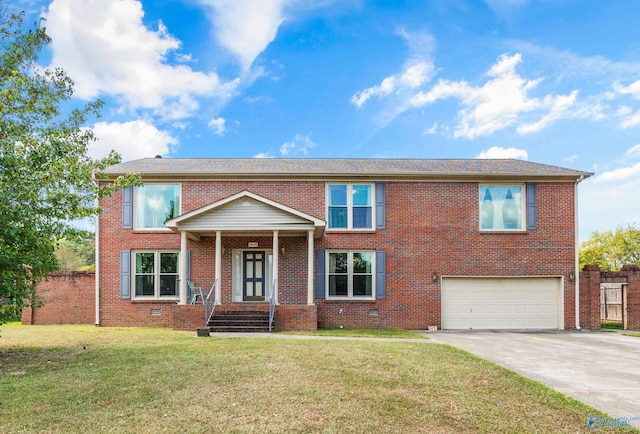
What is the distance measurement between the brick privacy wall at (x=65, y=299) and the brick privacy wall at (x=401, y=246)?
91cm

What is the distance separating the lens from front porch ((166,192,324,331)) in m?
12.9

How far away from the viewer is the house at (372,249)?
14.6 m

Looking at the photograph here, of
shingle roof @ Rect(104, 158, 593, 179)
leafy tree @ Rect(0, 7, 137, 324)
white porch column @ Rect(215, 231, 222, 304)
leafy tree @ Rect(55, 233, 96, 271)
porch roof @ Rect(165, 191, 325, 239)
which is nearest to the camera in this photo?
leafy tree @ Rect(0, 7, 137, 324)

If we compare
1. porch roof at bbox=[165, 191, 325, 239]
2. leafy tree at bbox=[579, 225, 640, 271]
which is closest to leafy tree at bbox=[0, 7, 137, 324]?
porch roof at bbox=[165, 191, 325, 239]

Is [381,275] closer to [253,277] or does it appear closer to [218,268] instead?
[253,277]

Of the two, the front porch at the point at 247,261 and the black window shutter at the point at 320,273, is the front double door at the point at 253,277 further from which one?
the black window shutter at the point at 320,273

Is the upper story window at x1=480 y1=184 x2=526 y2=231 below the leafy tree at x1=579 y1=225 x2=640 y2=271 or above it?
above

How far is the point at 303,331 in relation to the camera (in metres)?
12.6

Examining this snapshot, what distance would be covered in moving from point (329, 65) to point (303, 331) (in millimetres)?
12880

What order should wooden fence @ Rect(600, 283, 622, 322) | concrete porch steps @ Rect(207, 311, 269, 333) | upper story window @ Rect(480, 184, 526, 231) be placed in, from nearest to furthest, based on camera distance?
concrete porch steps @ Rect(207, 311, 269, 333) < upper story window @ Rect(480, 184, 526, 231) < wooden fence @ Rect(600, 283, 622, 322)

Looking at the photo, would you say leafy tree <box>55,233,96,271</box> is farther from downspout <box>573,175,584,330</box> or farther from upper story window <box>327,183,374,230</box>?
downspout <box>573,175,584,330</box>

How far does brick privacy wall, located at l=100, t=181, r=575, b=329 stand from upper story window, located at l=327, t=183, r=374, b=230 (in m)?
0.33

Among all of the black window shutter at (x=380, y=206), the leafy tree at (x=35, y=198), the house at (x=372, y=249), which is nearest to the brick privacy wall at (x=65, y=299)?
the house at (x=372, y=249)

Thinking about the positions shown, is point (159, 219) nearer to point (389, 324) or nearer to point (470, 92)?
point (389, 324)
